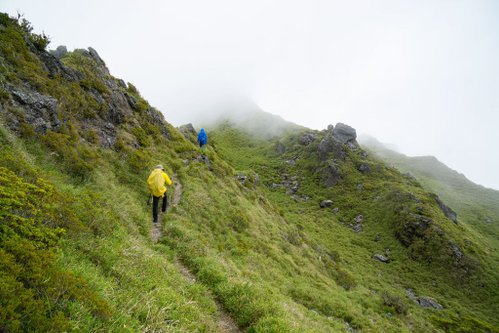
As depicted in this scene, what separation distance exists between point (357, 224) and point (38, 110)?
50.9m

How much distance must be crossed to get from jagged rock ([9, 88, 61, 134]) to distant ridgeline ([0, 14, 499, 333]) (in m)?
0.10

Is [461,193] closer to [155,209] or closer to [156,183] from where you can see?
[155,209]

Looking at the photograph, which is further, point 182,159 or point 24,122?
point 182,159

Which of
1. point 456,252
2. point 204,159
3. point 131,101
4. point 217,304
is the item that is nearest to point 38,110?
point 131,101

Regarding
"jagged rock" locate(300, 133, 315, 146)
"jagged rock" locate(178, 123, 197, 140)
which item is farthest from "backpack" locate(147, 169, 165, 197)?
"jagged rock" locate(300, 133, 315, 146)

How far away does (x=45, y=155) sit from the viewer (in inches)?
520

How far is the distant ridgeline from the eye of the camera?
5871 mm

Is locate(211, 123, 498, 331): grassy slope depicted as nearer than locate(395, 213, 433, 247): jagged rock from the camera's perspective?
Yes

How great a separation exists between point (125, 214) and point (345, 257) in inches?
1338

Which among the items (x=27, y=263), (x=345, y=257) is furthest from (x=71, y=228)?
(x=345, y=257)

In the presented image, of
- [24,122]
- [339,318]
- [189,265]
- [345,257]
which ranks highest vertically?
[24,122]

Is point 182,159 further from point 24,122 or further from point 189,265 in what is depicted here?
point 189,265

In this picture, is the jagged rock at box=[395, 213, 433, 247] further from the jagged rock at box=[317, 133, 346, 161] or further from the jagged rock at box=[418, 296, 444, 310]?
the jagged rock at box=[317, 133, 346, 161]

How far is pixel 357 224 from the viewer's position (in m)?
52.4
